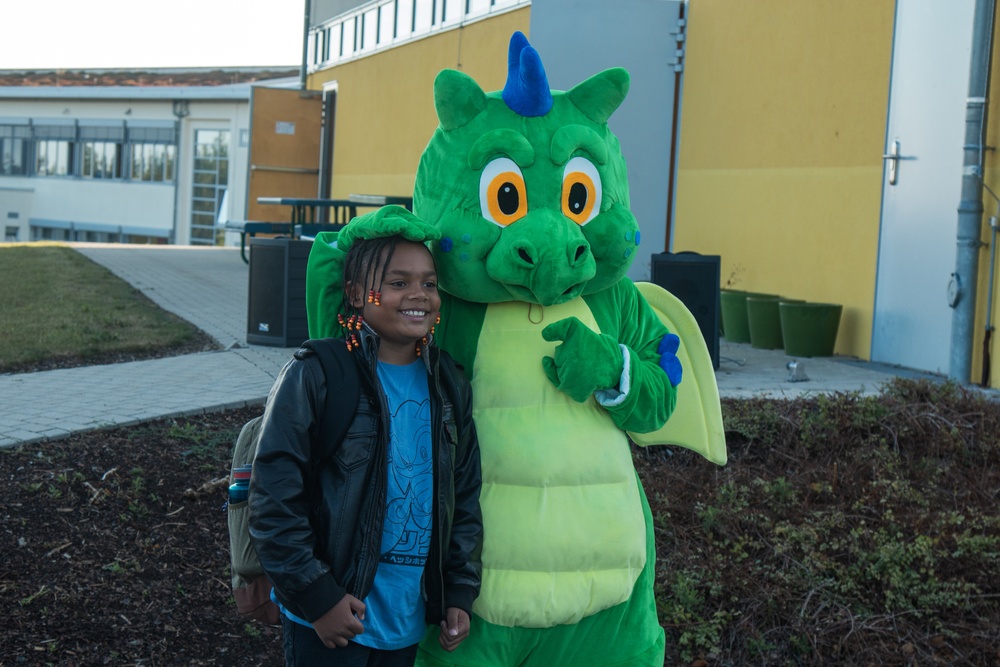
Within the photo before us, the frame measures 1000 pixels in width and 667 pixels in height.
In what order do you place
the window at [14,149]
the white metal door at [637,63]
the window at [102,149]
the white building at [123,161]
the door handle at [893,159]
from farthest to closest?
1. the window at [14,149]
2. the window at [102,149]
3. the white building at [123,161]
4. the white metal door at [637,63]
5. the door handle at [893,159]

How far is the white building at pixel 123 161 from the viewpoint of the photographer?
115ft

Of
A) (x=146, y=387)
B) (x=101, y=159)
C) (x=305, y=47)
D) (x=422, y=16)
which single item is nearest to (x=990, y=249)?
(x=146, y=387)

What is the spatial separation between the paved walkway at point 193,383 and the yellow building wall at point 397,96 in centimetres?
576

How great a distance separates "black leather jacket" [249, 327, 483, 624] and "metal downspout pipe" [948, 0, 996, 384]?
718 cm

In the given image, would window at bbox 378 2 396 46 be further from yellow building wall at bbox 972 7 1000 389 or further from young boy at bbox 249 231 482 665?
young boy at bbox 249 231 482 665

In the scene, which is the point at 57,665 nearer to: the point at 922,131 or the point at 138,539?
the point at 138,539

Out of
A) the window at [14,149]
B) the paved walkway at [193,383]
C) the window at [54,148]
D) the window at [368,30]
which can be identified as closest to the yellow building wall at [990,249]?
the paved walkway at [193,383]

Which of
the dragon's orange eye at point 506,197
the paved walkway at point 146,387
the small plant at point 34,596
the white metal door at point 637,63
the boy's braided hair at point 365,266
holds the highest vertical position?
the white metal door at point 637,63

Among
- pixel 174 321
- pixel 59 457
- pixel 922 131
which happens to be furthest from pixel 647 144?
pixel 59 457

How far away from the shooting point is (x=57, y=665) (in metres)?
3.92

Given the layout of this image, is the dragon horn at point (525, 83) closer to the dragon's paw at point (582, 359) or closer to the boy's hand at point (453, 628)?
the dragon's paw at point (582, 359)

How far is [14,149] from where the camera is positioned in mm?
42688

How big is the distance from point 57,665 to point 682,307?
8.27ft

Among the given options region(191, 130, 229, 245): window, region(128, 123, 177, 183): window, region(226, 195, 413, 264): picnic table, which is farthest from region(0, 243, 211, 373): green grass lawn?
region(128, 123, 177, 183): window
